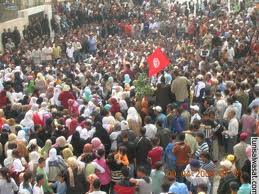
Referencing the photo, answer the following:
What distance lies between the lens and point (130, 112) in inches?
563

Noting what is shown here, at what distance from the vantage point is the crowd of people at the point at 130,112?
11.1 meters

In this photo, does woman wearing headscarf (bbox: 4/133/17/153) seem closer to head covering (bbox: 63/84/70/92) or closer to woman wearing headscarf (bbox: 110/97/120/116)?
woman wearing headscarf (bbox: 110/97/120/116)

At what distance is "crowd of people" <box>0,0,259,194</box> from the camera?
11.1m

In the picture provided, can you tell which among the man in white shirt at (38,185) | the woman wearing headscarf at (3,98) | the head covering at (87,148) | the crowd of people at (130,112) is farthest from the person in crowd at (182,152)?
the woman wearing headscarf at (3,98)

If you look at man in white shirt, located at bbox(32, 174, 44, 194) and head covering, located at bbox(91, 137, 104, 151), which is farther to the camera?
head covering, located at bbox(91, 137, 104, 151)

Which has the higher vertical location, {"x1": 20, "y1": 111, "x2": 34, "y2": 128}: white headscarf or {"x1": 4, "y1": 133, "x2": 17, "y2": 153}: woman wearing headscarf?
{"x1": 4, "y1": 133, "x2": 17, "y2": 153}: woman wearing headscarf

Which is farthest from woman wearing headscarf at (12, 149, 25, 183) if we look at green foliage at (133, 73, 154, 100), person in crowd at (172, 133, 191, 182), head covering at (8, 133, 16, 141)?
green foliage at (133, 73, 154, 100)

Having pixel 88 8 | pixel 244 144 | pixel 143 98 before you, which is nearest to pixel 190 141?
pixel 244 144

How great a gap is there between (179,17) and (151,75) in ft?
41.9

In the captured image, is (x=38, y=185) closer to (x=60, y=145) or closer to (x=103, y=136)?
(x=60, y=145)

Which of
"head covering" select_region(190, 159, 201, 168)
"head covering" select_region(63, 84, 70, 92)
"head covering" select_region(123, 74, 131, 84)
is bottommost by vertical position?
"head covering" select_region(123, 74, 131, 84)

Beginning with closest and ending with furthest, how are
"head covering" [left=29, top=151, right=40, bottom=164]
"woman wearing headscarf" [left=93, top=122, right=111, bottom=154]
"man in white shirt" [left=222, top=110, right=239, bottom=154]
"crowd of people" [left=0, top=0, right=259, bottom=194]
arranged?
1. "crowd of people" [left=0, top=0, right=259, bottom=194]
2. "head covering" [left=29, top=151, right=40, bottom=164]
3. "woman wearing headscarf" [left=93, top=122, right=111, bottom=154]
4. "man in white shirt" [left=222, top=110, right=239, bottom=154]

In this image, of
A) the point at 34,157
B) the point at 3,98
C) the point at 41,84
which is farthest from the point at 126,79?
the point at 34,157

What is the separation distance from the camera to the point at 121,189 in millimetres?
10539
